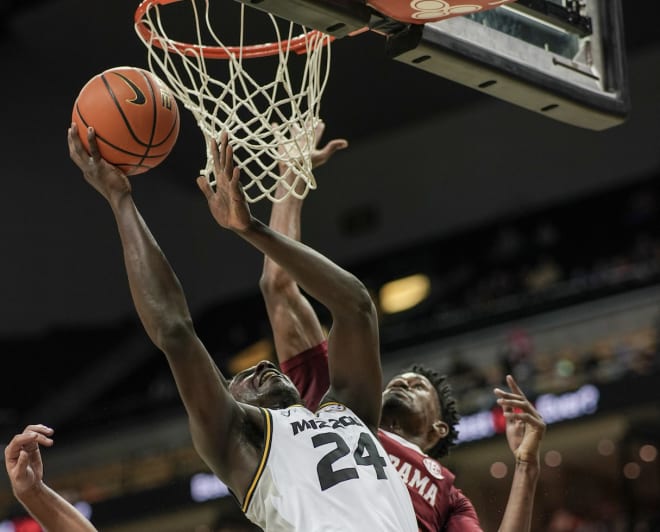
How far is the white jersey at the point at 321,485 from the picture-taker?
2771 millimetres

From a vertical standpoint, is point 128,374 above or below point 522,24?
below

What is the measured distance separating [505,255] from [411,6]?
11.5 metres

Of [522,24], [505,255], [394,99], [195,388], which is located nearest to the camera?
[195,388]

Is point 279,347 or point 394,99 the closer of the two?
point 279,347

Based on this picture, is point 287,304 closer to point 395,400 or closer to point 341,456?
point 395,400

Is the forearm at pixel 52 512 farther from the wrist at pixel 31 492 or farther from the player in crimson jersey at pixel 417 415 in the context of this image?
the player in crimson jersey at pixel 417 415

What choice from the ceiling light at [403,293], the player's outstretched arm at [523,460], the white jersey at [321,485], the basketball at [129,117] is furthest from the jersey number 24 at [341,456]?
the ceiling light at [403,293]

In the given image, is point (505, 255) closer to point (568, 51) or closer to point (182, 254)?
point (182, 254)

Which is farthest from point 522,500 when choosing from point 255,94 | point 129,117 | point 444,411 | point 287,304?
point 129,117

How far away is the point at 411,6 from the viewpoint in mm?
3254

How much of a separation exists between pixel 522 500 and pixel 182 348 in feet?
4.35

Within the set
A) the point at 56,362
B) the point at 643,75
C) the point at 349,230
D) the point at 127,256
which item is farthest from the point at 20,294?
the point at 127,256

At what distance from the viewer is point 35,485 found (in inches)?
131

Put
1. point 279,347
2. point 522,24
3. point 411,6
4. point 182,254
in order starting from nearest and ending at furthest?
point 411,6 → point 522,24 → point 279,347 → point 182,254
